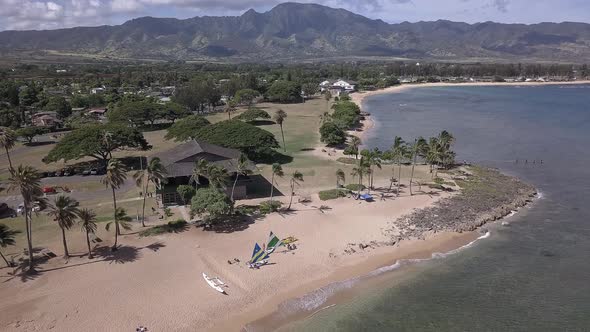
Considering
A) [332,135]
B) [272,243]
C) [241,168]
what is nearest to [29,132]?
[332,135]

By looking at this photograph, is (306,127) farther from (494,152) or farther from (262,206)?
(262,206)

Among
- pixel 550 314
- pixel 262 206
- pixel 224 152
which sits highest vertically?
pixel 224 152

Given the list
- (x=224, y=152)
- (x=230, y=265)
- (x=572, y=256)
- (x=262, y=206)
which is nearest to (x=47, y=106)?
(x=224, y=152)

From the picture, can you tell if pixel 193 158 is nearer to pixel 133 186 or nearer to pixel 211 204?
pixel 133 186

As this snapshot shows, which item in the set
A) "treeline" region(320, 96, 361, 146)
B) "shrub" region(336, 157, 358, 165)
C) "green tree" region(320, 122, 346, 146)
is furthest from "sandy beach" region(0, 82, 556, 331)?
"treeline" region(320, 96, 361, 146)

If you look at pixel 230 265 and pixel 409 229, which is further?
pixel 409 229
